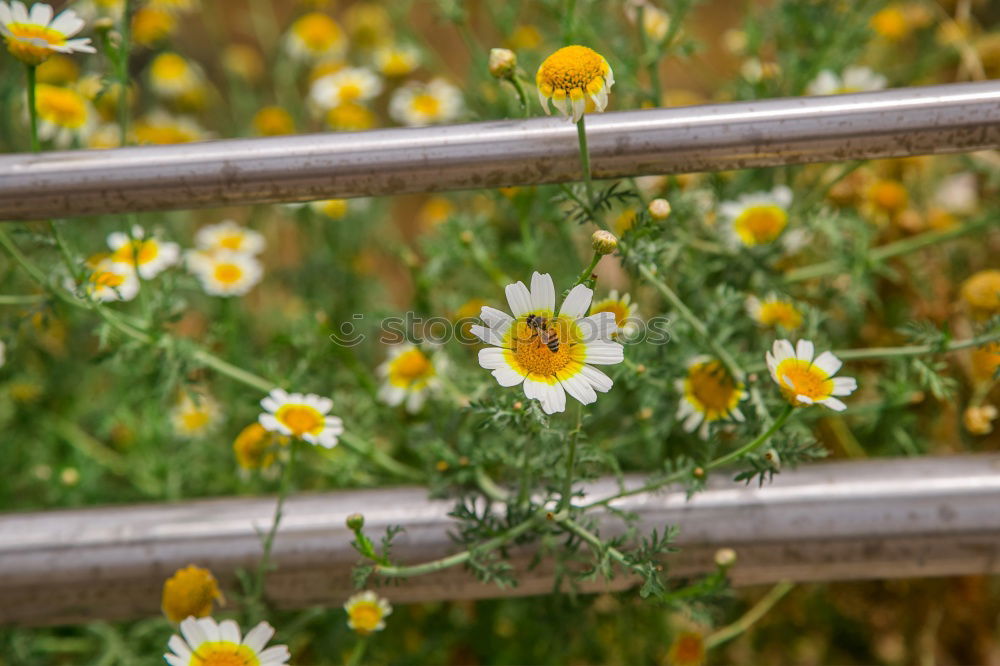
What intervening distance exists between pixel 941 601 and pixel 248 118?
1.30 metres

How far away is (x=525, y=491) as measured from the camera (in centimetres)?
64

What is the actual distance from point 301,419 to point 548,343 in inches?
9.5

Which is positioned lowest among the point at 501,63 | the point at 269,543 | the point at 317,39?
the point at 269,543

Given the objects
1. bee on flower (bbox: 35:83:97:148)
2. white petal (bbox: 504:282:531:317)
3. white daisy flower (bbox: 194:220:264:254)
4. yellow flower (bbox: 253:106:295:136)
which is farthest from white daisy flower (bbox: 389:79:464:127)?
white petal (bbox: 504:282:531:317)

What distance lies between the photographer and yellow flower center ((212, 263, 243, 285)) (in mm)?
963

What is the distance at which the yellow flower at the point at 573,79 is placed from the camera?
1.71ft

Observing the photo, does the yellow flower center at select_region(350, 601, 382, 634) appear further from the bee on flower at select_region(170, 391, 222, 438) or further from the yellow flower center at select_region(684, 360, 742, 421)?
the bee on flower at select_region(170, 391, 222, 438)

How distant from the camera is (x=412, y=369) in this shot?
814 mm

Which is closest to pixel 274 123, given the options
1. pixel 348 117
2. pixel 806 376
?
pixel 348 117

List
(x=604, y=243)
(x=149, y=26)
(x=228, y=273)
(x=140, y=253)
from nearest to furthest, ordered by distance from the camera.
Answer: (x=604, y=243) → (x=140, y=253) → (x=228, y=273) → (x=149, y=26)

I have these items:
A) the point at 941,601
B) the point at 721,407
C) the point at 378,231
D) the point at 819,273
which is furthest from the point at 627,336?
the point at 378,231

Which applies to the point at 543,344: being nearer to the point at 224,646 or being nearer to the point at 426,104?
the point at 224,646

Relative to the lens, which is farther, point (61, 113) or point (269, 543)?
point (61, 113)

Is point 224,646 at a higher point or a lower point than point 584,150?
lower
